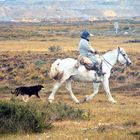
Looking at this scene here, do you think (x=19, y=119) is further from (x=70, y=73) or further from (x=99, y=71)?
(x=99, y=71)

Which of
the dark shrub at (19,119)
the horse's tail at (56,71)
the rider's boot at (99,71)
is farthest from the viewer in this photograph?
the rider's boot at (99,71)

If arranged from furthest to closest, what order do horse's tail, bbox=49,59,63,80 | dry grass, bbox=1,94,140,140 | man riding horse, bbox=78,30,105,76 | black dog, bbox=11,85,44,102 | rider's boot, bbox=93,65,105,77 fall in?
rider's boot, bbox=93,65,105,77
black dog, bbox=11,85,44,102
man riding horse, bbox=78,30,105,76
horse's tail, bbox=49,59,63,80
dry grass, bbox=1,94,140,140

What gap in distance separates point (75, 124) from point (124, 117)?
5.91 feet

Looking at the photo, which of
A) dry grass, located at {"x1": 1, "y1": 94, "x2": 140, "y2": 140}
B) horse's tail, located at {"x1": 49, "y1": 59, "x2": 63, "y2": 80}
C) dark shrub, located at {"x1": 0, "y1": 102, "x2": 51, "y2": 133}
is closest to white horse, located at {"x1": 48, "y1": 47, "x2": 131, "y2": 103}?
horse's tail, located at {"x1": 49, "y1": 59, "x2": 63, "y2": 80}

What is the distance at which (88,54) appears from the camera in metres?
22.4

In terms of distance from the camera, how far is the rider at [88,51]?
72.7 ft

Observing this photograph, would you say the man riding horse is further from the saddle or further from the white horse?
the white horse

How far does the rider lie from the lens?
22.2 metres

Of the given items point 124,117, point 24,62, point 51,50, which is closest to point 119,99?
point 124,117

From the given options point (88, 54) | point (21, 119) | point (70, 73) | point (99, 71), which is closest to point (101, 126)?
point (21, 119)

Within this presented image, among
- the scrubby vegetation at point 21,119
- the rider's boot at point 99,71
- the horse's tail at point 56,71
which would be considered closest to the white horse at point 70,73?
the horse's tail at point 56,71

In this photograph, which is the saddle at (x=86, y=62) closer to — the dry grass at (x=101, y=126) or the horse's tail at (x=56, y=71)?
the horse's tail at (x=56, y=71)

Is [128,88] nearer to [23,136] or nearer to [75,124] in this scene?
[75,124]

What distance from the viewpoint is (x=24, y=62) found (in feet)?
147
